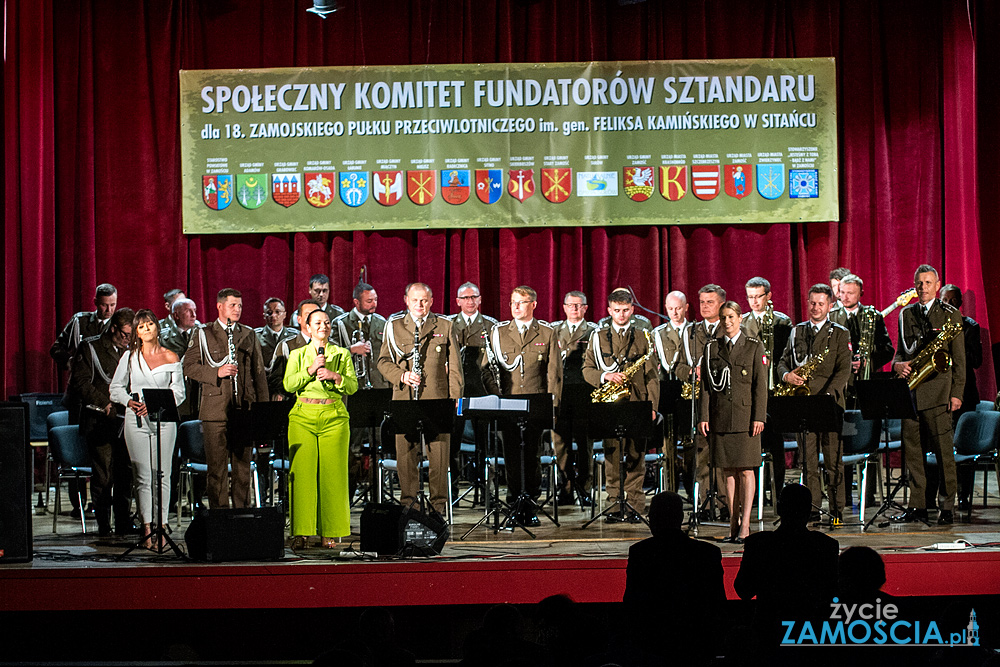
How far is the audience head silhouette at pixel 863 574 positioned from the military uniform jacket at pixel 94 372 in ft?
18.5

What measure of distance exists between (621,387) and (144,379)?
11.7ft

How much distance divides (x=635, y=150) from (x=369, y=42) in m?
3.14

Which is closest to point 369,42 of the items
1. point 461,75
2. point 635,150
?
point 461,75

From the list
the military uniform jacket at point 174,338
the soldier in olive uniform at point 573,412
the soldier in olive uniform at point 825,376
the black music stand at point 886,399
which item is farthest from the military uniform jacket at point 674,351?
the military uniform jacket at point 174,338

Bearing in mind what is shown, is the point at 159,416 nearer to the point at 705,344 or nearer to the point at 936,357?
the point at 705,344

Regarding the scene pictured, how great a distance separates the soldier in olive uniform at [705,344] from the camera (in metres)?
7.35

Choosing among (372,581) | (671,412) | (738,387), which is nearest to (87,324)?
(372,581)

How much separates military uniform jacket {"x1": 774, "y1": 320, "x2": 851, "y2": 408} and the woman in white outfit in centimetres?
451

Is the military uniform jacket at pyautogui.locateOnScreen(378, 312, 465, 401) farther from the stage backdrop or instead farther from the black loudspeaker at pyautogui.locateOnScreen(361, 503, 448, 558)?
the stage backdrop

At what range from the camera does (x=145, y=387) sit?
23.2 ft

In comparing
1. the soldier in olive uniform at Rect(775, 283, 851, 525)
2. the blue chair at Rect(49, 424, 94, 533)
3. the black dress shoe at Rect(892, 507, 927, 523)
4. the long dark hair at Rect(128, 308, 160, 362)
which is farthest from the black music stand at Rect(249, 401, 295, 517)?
the black dress shoe at Rect(892, 507, 927, 523)

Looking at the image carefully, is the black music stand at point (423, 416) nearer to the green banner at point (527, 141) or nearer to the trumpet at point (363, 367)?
the trumpet at point (363, 367)

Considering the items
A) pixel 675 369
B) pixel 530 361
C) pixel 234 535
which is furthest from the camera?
pixel 675 369

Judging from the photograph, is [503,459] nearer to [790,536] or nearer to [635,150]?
[635,150]
